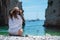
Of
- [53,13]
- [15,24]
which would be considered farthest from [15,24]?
[53,13]

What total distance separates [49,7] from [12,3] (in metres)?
8.68

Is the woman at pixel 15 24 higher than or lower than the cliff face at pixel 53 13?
higher

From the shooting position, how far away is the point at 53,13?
1908 inches

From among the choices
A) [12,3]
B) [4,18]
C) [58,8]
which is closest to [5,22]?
[4,18]

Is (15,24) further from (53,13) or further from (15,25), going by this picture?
(53,13)

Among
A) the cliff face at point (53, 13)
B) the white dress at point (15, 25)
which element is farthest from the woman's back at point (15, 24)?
the cliff face at point (53, 13)

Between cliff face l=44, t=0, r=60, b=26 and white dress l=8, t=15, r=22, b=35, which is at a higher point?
white dress l=8, t=15, r=22, b=35

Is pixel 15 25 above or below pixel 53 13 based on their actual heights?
above

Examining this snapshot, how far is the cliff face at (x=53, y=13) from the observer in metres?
46.7

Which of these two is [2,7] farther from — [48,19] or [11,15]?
[11,15]

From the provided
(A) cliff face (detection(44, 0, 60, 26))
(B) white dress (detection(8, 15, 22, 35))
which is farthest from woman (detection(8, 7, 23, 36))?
(A) cliff face (detection(44, 0, 60, 26))

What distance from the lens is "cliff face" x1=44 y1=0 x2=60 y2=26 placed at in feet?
153

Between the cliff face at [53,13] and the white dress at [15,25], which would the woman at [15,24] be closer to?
the white dress at [15,25]

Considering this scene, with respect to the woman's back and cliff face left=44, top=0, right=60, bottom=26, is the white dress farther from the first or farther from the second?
cliff face left=44, top=0, right=60, bottom=26
